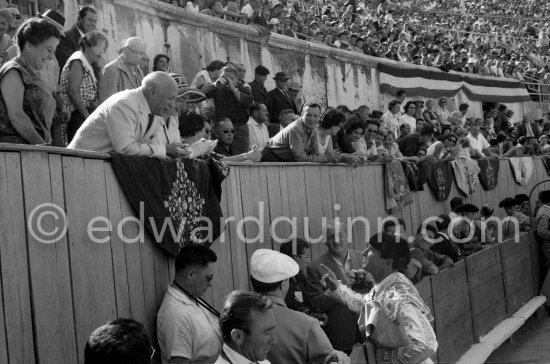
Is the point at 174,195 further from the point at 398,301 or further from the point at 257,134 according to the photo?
the point at 257,134

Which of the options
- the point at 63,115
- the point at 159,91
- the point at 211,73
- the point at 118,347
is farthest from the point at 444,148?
the point at 118,347

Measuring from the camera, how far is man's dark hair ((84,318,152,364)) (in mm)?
3137

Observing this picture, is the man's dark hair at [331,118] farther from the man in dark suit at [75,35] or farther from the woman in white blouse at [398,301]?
the woman in white blouse at [398,301]

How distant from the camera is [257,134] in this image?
34.8 ft

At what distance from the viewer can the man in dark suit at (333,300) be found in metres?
6.66

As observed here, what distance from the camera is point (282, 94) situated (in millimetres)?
13023

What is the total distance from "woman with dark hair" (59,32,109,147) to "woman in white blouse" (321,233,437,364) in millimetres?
2556

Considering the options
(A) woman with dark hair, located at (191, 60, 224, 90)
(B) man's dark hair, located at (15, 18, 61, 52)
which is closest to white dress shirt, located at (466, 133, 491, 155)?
(A) woman with dark hair, located at (191, 60, 224, 90)

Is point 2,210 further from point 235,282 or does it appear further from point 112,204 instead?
point 235,282

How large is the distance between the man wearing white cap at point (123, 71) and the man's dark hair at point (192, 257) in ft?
7.35

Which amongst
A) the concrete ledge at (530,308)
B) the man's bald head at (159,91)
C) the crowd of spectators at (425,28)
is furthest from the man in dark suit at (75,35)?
the concrete ledge at (530,308)

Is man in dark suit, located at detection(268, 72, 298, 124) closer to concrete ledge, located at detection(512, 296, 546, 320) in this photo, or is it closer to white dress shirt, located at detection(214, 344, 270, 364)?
concrete ledge, located at detection(512, 296, 546, 320)

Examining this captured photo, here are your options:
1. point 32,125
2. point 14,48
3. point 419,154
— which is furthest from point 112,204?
point 419,154

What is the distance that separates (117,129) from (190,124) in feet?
5.38
